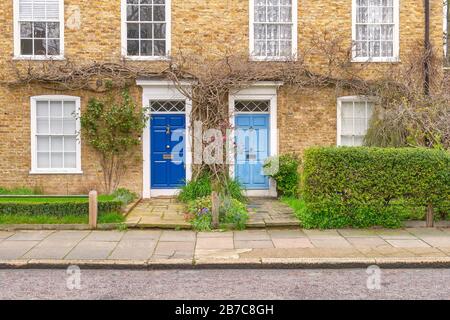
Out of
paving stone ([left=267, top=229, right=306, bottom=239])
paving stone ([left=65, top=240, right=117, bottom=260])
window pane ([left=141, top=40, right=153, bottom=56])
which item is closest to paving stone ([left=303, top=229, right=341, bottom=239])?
paving stone ([left=267, top=229, right=306, bottom=239])

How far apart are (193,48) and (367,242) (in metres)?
7.79

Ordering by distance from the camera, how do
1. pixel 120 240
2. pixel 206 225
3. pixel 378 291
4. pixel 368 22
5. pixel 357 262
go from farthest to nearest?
pixel 368 22, pixel 206 225, pixel 120 240, pixel 357 262, pixel 378 291

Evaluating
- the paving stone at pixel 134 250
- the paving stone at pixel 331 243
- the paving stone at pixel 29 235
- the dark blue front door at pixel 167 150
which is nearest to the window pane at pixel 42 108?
the dark blue front door at pixel 167 150

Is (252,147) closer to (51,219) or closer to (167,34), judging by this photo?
(167,34)

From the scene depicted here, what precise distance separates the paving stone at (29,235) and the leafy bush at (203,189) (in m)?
4.10

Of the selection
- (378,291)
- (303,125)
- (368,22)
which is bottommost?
(378,291)

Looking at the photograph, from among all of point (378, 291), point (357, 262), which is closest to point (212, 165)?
point (357, 262)

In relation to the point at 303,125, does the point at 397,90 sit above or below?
above

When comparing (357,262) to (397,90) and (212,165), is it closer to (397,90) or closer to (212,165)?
(212,165)

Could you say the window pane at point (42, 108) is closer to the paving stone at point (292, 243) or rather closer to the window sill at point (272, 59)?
the window sill at point (272, 59)

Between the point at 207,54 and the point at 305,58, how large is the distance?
2.84 m

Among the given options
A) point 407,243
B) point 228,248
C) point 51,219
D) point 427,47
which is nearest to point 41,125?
point 51,219

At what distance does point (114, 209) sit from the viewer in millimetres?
10680

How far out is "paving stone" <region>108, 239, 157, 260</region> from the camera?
7945 mm
